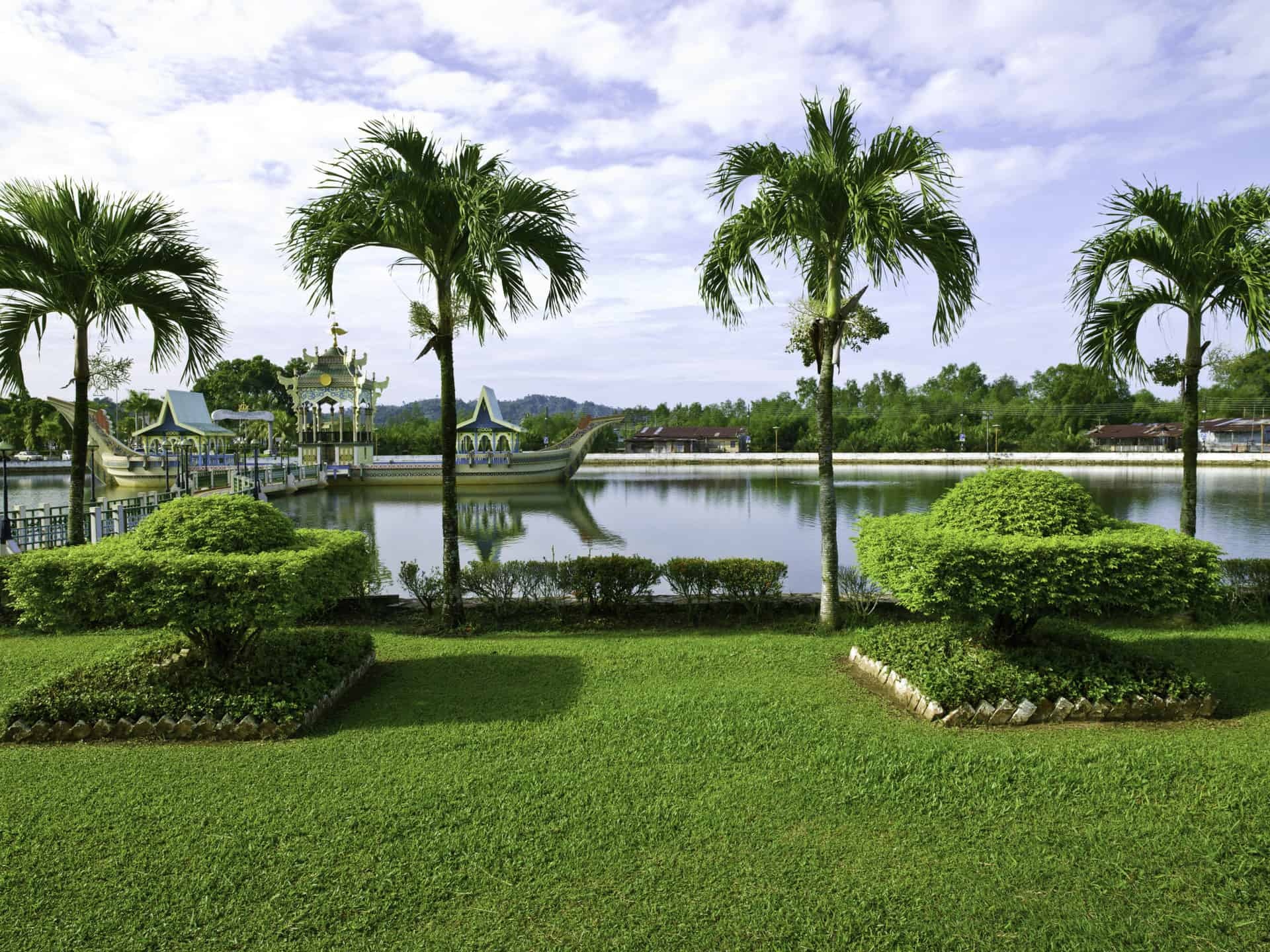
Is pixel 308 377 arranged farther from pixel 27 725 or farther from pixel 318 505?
pixel 27 725

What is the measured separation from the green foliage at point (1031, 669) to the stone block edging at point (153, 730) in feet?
13.1

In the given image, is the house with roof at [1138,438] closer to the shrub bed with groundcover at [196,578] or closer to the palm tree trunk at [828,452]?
the palm tree trunk at [828,452]

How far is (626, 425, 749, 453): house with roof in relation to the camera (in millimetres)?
77312

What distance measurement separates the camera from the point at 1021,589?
4645 mm

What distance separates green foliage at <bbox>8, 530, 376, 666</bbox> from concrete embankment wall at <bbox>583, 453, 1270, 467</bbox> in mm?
46288

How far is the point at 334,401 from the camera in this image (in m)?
36.7

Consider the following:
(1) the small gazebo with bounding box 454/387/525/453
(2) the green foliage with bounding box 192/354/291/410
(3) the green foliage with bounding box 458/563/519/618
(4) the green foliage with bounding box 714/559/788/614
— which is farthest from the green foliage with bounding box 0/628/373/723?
(2) the green foliage with bounding box 192/354/291/410

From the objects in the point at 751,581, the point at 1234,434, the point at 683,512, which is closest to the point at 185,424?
the point at 683,512

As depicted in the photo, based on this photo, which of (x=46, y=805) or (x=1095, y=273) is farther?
(x=1095, y=273)

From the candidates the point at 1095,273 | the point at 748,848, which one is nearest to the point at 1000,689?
the point at 748,848

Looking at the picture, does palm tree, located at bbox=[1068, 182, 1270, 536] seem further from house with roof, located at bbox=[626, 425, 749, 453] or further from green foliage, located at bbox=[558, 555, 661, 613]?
house with roof, located at bbox=[626, 425, 749, 453]

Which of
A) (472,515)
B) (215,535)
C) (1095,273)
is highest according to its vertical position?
(1095,273)

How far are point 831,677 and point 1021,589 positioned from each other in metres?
1.54

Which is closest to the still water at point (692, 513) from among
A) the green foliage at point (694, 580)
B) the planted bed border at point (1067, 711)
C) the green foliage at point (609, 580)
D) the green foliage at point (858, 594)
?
the green foliage at point (858, 594)
